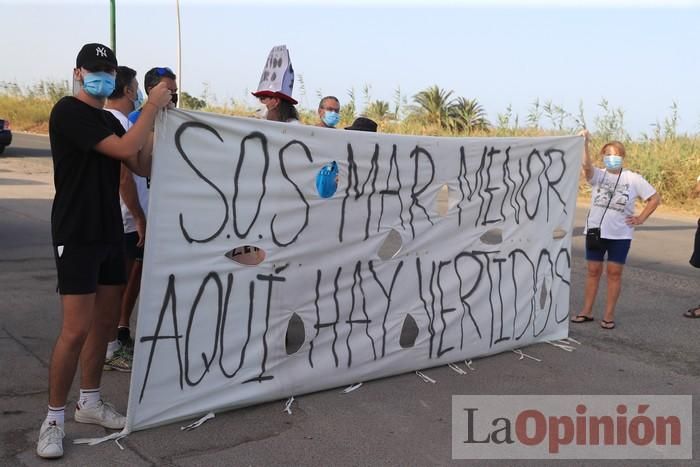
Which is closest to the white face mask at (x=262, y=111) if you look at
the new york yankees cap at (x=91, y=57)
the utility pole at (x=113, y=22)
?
the new york yankees cap at (x=91, y=57)

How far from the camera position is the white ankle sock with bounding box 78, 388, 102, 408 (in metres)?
4.26

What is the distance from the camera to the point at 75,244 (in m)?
3.92

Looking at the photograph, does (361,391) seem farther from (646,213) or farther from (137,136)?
(646,213)

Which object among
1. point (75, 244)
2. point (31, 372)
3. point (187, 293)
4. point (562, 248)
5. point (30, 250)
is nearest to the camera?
point (75, 244)

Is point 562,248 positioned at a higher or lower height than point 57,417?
higher

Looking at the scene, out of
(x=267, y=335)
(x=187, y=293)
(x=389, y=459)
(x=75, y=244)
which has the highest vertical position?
(x=75, y=244)

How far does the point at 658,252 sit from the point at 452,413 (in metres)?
7.67

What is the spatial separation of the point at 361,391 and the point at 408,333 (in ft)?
1.82

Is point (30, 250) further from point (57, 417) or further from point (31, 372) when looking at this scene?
point (57, 417)

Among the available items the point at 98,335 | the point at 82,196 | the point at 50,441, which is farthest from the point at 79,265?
the point at 50,441

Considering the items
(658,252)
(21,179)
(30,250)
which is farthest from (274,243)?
(21,179)

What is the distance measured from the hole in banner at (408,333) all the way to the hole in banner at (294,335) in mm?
722

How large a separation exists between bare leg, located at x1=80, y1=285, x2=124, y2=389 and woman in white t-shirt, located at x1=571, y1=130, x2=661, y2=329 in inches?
164

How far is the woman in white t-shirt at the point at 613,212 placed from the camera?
269 inches
